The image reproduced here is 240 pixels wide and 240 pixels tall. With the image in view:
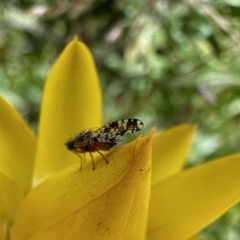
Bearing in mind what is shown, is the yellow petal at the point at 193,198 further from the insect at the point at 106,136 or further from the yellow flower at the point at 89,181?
the insect at the point at 106,136

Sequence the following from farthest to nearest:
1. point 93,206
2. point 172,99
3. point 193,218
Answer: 1. point 172,99
2. point 193,218
3. point 93,206

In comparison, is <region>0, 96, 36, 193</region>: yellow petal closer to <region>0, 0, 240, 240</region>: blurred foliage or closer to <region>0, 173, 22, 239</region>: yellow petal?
<region>0, 173, 22, 239</region>: yellow petal

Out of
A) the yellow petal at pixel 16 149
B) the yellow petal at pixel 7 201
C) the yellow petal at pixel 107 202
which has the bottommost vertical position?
the yellow petal at pixel 107 202

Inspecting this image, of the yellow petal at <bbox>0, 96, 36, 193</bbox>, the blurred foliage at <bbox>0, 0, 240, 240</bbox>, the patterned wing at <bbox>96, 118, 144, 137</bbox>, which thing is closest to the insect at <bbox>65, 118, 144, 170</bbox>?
the patterned wing at <bbox>96, 118, 144, 137</bbox>

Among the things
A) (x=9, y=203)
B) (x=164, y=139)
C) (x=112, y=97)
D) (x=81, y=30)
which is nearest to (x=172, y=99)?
(x=112, y=97)

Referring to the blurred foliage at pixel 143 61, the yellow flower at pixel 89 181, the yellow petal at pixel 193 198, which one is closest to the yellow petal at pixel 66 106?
the yellow flower at pixel 89 181

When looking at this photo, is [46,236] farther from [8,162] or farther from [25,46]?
[25,46]
